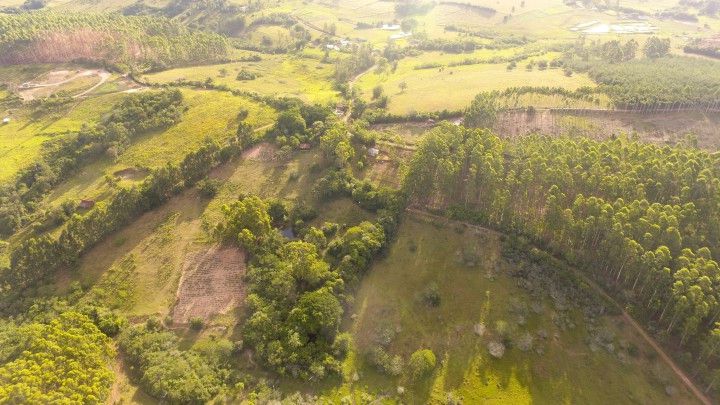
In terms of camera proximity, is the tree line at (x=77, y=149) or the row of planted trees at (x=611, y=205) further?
the tree line at (x=77, y=149)

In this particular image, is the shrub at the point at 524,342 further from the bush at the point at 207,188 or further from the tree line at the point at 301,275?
the bush at the point at 207,188

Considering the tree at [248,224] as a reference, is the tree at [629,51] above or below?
above

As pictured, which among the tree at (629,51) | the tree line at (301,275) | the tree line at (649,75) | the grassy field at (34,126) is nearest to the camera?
the tree line at (301,275)

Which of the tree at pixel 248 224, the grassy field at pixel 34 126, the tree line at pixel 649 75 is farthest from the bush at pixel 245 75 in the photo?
the tree line at pixel 649 75

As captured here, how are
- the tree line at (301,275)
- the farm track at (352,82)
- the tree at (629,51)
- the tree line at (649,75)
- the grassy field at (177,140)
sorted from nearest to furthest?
the tree line at (301,275) → the grassy field at (177,140) → the tree line at (649,75) → the farm track at (352,82) → the tree at (629,51)

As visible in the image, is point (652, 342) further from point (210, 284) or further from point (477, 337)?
point (210, 284)

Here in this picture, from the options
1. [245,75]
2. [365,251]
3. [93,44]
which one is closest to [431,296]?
[365,251]

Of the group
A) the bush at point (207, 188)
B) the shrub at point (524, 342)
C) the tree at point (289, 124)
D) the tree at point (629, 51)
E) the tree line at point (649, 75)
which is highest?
the tree at point (629, 51)

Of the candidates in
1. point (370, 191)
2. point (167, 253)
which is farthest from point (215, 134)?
point (370, 191)
